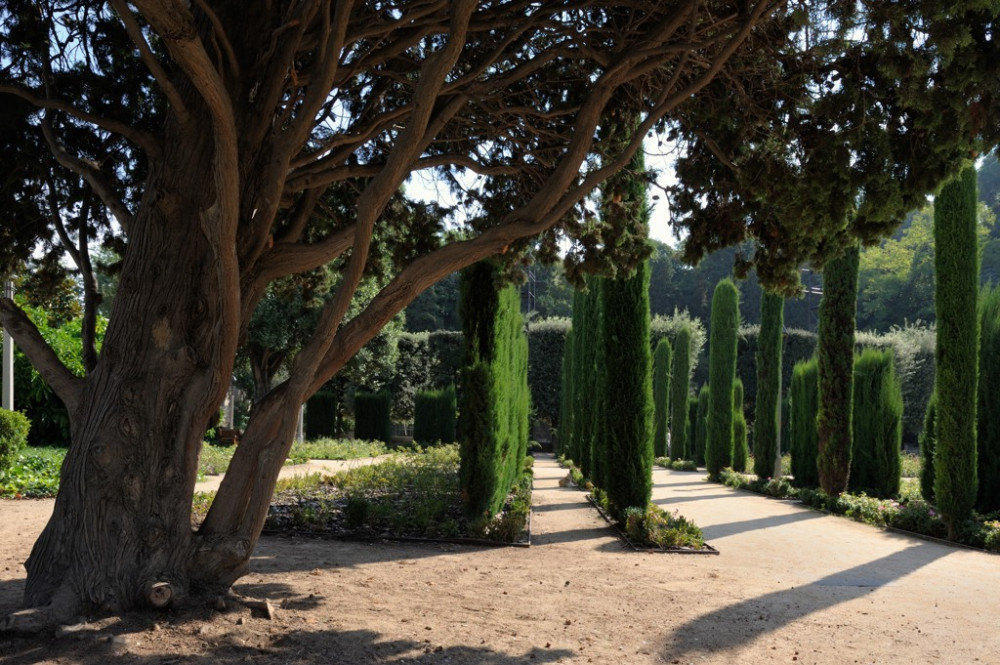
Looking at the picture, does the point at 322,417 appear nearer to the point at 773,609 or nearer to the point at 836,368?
the point at 836,368

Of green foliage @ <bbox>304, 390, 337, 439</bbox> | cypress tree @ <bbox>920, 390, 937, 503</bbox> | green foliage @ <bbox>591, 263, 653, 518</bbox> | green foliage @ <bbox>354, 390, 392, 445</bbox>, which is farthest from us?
green foliage @ <bbox>354, 390, 392, 445</bbox>

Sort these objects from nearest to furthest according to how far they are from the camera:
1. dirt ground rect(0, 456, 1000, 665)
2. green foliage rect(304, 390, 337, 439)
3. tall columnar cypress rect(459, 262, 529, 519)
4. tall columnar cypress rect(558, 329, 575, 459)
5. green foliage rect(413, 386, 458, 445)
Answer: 1. dirt ground rect(0, 456, 1000, 665)
2. tall columnar cypress rect(459, 262, 529, 519)
3. tall columnar cypress rect(558, 329, 575, 459)
4. green foliage rect(413, 386, 458, 445)
5. green foliage rect(304, 390, 337, 439)

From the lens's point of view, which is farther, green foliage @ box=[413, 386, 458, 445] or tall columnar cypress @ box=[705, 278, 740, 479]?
green foliage @ box=[413, 386, 458, 445]

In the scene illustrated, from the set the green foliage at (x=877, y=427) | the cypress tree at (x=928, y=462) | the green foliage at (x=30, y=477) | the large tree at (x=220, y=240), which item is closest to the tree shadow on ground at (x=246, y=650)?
the large tree at (x=220, y=240)

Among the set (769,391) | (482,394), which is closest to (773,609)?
(482,394)

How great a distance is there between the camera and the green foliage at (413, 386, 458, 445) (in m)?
25.1

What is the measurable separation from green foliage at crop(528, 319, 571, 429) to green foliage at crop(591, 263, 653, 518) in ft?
73.4

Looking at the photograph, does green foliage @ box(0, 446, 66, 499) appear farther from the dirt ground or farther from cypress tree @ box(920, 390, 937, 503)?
cypress tree @ box(920, 390, 937, 503)

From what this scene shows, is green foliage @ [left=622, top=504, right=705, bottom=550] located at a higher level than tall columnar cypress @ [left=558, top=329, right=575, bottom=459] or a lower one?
lower

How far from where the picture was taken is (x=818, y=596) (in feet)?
20.1

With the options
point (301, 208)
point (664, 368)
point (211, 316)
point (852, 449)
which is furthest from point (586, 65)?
point (664, 368)

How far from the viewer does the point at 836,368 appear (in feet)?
47.3

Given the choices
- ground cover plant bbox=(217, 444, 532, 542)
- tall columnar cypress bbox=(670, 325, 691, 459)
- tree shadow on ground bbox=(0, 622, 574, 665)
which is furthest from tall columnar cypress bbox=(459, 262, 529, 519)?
tall columnar cypress bbox=(670, 325, 691, 459)

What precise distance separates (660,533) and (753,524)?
3.29m
